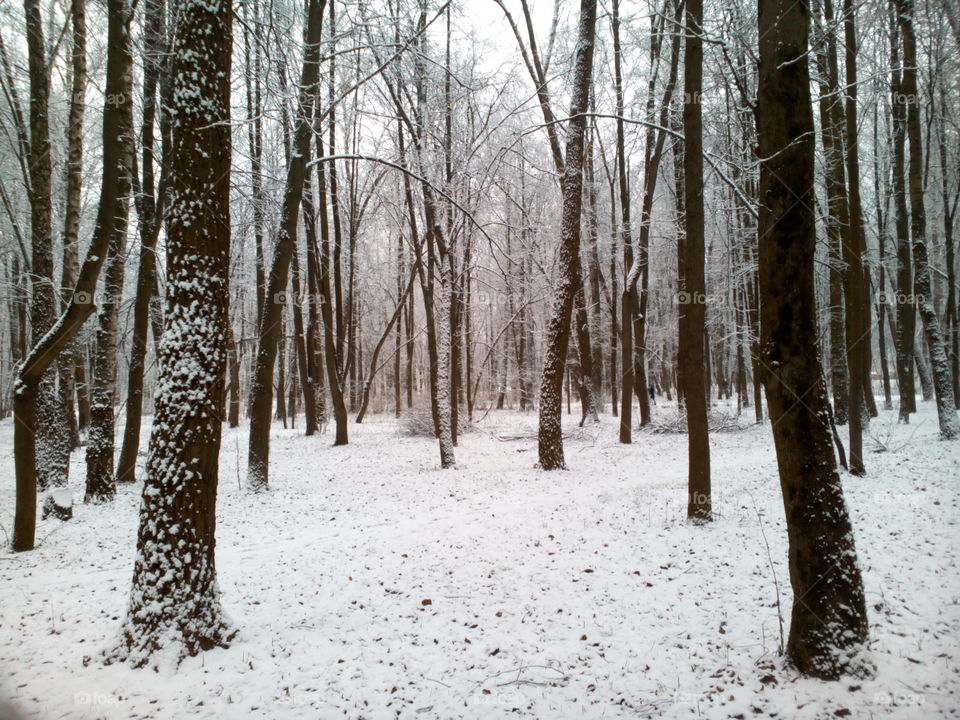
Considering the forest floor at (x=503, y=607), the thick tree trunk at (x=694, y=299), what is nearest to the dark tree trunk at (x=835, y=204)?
the forest floor at (x=503, y=607)

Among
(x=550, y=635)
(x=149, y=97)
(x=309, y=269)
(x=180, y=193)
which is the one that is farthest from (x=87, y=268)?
(x=309, y=269)

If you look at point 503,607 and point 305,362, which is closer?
point 503,607

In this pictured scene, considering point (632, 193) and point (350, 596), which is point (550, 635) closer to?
point (350, 596)

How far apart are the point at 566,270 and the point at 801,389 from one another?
755cm

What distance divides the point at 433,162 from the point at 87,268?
8606 millimetres

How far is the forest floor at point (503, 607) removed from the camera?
10.9ft

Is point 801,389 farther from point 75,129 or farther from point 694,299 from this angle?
point 75,129

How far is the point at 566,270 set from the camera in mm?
10586

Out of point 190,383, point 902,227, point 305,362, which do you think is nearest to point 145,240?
point 190,383

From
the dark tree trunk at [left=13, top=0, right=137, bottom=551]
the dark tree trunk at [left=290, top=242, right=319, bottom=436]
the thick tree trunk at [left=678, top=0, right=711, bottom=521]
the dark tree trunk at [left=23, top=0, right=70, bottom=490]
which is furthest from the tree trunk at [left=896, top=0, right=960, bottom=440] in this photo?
the dark tree trunk at [left=290, top=242, right=319, bottom=436]

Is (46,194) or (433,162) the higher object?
(433,162)

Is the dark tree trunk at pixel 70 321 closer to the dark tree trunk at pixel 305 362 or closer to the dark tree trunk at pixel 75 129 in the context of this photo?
the dark tree trunk at pixel 75 129

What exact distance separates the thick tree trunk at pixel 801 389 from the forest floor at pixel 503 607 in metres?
0.32

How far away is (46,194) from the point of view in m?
8.95
